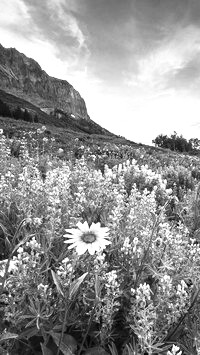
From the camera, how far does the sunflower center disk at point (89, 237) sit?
1.77 metres

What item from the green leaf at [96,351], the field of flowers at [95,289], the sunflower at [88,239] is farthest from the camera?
the green leaf at [96,351]

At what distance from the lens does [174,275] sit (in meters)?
2.81

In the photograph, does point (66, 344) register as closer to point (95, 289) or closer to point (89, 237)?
point (95, 289)

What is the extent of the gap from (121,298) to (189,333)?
1.86ft

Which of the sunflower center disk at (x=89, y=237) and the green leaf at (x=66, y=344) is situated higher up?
the sunflower center disk at (x=89, y=237)

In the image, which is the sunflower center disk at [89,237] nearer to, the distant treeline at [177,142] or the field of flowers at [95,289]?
the field of flowers at [95,289]

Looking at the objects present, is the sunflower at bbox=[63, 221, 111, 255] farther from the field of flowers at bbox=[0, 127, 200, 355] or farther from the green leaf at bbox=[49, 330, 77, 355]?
the green leaf at bbox=[49, 330, 77, 355]

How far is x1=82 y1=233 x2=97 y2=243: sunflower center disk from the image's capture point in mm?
1768

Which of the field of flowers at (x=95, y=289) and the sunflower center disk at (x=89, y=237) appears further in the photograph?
the field of flowers at (x=95, y=289)

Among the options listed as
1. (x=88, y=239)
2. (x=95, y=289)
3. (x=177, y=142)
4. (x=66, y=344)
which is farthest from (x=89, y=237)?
(x=177, y=142)

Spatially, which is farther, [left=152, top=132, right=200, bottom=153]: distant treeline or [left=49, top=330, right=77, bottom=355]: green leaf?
[left=152, top=132, right=200, bottom=153]: distant treeline

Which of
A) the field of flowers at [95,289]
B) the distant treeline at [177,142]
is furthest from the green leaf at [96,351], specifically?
the distant treeline at [177,142]

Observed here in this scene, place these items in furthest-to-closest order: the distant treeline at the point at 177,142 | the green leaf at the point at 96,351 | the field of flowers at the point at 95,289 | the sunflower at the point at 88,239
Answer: the distant treeline at the point at 177,142 < the green leaf at the point at 96,351 < the field of flowers at the point at 95,289 < the sunflower at the point at 88,239

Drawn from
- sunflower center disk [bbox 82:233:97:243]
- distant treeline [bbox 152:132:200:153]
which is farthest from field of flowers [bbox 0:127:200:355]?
distant treeline [bbox 152:132:200:153]
